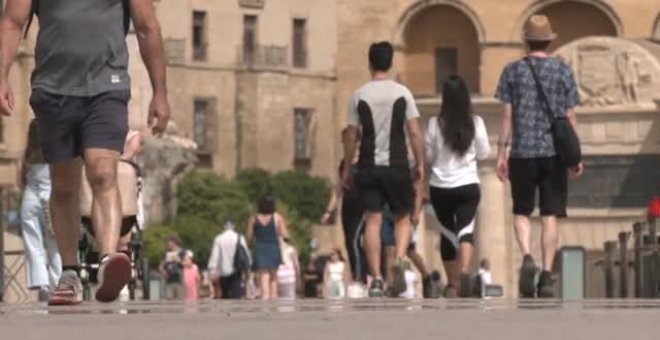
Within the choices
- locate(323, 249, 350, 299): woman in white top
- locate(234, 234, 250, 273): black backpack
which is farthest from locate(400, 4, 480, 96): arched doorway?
locate(234, 234, 250, 273): black backpack

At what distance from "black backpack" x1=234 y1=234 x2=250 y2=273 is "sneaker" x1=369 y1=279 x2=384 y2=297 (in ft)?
59.3

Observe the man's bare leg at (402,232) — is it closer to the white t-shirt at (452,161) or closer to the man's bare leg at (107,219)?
the white t-shirt at (452,161)

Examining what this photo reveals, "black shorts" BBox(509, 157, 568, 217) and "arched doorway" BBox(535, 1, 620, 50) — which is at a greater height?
"arched doorway" BBox(535, 1, 620, 50)

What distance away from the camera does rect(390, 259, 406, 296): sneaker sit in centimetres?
2559

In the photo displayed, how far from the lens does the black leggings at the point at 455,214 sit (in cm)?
2598

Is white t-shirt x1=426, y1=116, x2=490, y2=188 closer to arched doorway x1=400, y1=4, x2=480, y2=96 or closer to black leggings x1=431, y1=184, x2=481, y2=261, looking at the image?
black leggings x1=431, y1=184, x2=481, y2=261

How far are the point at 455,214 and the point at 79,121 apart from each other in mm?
8243

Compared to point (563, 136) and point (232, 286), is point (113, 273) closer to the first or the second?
point (563, 136)

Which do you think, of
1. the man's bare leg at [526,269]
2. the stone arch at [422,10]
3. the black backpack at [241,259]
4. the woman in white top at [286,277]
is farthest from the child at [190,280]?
the stone arch at [422,10]

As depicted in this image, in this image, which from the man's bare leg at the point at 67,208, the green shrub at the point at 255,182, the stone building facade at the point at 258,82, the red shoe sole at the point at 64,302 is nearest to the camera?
the red shoe sole at the point at 64,302

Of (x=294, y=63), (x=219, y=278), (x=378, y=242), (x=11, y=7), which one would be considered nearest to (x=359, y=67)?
(x=294, y=63)

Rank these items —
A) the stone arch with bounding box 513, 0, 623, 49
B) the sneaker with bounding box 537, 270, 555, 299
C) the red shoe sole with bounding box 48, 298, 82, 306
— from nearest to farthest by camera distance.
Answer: the red shoe sole with bounding box 48, 298, 82, 306 < the sneaker with bounding box 537, 270, 555, 299 < the stone arch with bounding box 513, 0, 623, 49

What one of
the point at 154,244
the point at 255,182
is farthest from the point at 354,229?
the point at 255,182

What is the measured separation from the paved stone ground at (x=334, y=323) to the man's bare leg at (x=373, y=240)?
8506mm
